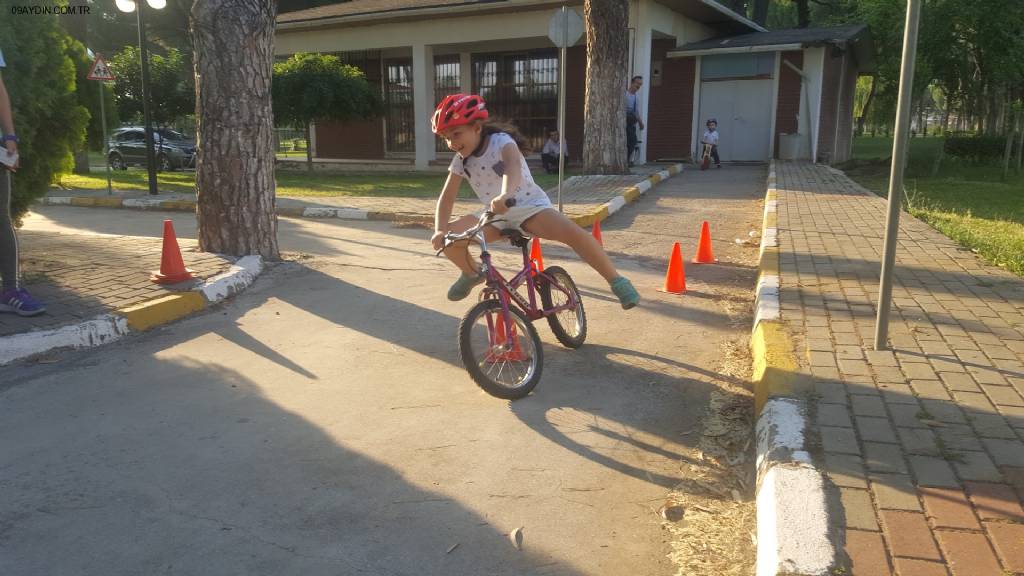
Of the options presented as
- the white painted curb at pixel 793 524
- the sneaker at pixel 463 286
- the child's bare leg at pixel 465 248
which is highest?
the child's bare leg at pixel 465 248

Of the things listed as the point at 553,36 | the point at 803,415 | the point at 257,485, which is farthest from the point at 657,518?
the point at 553,36

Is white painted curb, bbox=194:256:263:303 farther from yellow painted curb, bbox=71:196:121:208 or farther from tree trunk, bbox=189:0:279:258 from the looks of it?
yellow painted curb, bbox=71:196:121:208

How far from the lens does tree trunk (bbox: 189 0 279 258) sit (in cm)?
671

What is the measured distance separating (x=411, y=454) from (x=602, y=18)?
12650 mm

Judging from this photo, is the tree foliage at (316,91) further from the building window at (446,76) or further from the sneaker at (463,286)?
the sneaker at (463,286)

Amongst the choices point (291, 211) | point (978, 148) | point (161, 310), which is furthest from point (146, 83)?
point (978, 148)

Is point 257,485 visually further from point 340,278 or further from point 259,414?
point 340,278

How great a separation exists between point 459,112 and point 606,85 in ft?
37.0

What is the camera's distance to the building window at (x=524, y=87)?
72.9ft

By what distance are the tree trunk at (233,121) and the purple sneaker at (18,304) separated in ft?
7.09

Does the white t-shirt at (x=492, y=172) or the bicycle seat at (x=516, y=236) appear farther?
the bicycle seat at (x=516, y=236)

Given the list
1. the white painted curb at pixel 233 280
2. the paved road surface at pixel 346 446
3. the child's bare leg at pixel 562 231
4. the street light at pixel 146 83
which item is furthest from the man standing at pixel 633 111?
the child's bare leg at pixel 562 231

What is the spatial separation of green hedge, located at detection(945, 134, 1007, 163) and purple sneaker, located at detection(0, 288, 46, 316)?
85.5ft

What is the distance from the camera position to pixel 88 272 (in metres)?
6.31
